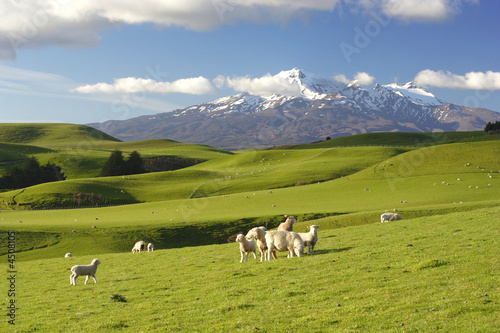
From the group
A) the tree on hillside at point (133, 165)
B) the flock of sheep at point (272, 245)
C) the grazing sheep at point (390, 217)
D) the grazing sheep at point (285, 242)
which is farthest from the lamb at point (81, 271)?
the tree on hillside at point (133, 165)

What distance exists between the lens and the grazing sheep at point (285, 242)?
2212cm

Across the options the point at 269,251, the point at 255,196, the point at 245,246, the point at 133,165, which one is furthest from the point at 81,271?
the point at 133,165

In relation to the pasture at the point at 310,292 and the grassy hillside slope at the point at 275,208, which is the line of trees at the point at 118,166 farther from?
the pasture at the point at 310,292

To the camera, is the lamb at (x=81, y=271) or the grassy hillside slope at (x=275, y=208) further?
the grassy hillside slope at (x=275, y=208)

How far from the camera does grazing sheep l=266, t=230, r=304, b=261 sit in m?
22.1

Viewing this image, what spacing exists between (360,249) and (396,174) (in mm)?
59326

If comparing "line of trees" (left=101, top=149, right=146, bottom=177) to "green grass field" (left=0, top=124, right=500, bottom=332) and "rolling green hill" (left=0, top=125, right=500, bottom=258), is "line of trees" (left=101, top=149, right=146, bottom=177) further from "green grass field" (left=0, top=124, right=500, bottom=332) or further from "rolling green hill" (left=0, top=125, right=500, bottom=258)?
"green grass field" (left=0, top=124, right=500, bottom=332)

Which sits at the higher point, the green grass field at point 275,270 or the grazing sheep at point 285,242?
the grazing sheep at point 285,242

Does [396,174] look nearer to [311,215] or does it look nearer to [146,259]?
[311,215]

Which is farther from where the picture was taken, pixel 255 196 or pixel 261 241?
pixel 255 196

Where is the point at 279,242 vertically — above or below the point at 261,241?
above

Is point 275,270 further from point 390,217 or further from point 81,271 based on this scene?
point 390,217

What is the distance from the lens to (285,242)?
22281mm

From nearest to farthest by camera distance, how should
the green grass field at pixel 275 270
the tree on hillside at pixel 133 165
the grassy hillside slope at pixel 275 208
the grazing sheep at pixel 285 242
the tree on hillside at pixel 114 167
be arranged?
the green grass field at pixel 275 270 < the grazing sheep at pixel 285 242 < the grassy hillside slope at pixel 275 208 < the tree on hillside at pixel 114 167 < the tree on hillside at pixel 133 165
